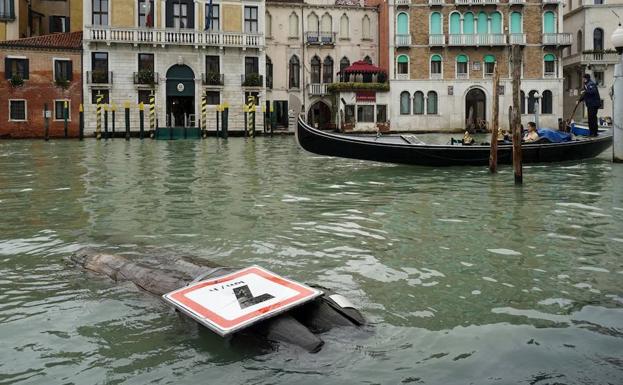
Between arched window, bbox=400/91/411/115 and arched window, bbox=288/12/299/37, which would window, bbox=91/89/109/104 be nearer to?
arched window, bbox=288/12/299/37

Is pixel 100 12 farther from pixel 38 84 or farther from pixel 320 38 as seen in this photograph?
pixel 320 38

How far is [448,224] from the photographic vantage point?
6.82 m

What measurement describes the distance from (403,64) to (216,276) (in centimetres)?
3050

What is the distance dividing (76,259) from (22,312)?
1094mm

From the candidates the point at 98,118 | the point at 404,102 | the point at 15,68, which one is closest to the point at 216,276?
the point at 98,118

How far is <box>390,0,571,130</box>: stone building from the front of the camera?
32.8 meters

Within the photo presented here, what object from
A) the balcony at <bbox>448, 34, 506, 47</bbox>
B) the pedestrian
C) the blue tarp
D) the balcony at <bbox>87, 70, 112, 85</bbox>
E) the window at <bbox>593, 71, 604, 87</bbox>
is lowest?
the blue tarp

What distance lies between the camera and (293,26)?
33.4 meters

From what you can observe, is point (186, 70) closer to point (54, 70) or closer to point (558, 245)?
point (54, 70)

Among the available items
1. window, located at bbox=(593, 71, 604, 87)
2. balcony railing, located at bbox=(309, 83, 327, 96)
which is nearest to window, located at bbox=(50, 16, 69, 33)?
balcony railing, located at bbox=(309, 83, 327, 96)

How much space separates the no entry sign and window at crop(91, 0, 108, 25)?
27081mm

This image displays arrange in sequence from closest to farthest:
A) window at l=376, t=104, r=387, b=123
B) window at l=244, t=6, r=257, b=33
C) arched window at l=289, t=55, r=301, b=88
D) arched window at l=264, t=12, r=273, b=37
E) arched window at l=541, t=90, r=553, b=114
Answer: window at l=244, t=6, r=257, b=33
arched window at l=264, t=12, r=273, b=37
window at l=376, t=104, r=387, b=123
arched window at l=541, t=90, r=553, b=114
arched window at l=289, t=55, r=301, b=88

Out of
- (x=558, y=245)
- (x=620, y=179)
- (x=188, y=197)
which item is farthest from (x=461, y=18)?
(x=558, y=245)

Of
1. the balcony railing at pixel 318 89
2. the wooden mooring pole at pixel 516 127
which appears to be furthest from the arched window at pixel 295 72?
the wooden mooring pole at pixel 516 127
